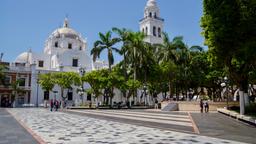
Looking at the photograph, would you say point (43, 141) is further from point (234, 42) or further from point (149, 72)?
point (149, 72)

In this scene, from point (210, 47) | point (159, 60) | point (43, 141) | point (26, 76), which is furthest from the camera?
point (26, 76)

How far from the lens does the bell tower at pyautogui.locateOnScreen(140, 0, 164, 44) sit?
68500mm

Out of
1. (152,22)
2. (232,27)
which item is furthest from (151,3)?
(232,27)

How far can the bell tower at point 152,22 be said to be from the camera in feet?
225

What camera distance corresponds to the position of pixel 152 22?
68875 mm

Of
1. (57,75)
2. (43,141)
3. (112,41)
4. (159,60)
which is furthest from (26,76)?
(43,141)

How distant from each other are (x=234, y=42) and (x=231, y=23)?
3.58 ft

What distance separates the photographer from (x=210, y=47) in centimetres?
1748

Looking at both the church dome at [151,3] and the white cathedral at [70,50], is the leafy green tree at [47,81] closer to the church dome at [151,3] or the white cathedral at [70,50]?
the white cathedral at [70,50]

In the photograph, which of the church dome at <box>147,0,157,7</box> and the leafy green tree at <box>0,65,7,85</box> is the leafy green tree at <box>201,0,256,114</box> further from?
the church dome at <box>147,0,157,7</box>

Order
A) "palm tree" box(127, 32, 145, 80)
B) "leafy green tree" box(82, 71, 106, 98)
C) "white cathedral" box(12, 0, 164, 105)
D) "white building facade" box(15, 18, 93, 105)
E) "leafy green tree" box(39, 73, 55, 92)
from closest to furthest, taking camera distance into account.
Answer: "palm tree" box(127, 32, 145, 80) → "leafy green tree" box(82, 71, 106, 98) → "leafy green tree" box(39, 73, 55, 92) → "white building facade" box(15, 18, 93, 105) → "white cathedral" box(12, 0, 164, 105)

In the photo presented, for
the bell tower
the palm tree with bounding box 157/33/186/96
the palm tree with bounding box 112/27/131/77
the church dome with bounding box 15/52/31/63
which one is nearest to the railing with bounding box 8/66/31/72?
the church dome with bounding box 15/52/31/63

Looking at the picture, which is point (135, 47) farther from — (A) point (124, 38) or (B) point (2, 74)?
(B) point (2, 74)

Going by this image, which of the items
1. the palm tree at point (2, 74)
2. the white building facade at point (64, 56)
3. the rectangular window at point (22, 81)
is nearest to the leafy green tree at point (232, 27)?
the palm tree at point (2, 74)
